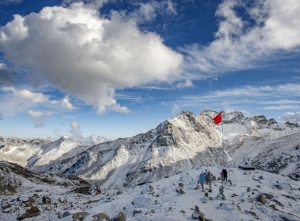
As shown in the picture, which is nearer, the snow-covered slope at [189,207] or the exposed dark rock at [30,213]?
the snow-covered slope at [189,207]

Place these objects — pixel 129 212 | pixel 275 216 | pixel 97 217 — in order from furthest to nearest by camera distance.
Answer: pixel 129 212 < pixel 275 216 < pixel 97 217

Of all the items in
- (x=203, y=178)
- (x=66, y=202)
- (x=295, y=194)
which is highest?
(x=203, y=178)

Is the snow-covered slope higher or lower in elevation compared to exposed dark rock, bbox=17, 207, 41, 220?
higher

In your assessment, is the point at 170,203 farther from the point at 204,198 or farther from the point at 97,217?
the point at 97,217

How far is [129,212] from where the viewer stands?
17.7m

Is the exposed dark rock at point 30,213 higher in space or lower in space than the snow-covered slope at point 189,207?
lower

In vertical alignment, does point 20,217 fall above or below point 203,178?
below

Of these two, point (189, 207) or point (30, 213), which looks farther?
point (30, 213)

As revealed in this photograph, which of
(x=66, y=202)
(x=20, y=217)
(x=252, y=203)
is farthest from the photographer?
(x=66, y=202)

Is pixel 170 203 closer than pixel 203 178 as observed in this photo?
Yes

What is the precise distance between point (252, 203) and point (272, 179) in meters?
17.1

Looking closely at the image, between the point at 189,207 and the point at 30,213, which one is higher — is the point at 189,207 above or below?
above

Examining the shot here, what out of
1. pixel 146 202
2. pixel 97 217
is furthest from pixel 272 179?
pixel 97 217

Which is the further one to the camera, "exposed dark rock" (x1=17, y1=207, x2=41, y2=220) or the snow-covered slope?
"exposed dark rock" (x1=17, y1=207, x2=41, y2=220)
